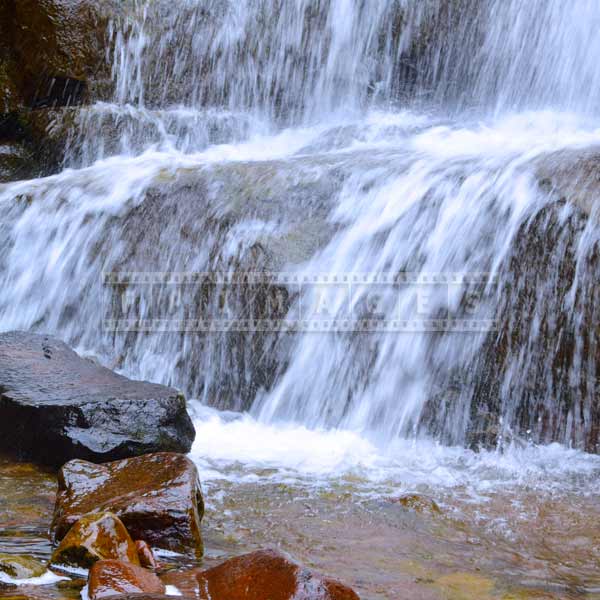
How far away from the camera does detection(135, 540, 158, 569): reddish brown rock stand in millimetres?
2670

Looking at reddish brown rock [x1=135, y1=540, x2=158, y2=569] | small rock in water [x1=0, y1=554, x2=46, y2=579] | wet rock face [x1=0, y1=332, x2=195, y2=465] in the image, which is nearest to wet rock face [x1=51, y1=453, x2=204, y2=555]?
reddish brown rock [x1=135, y1=540, x2=158, y2=569]

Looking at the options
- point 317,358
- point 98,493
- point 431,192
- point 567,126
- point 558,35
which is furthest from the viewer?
point 558,35

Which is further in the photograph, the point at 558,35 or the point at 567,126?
the point at 558,35

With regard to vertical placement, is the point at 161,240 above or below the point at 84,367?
above

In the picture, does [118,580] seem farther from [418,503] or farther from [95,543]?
[418,503]

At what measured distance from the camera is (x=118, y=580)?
237cm

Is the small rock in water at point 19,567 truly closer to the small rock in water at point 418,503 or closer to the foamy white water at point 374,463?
the foamy white water at point 374,463

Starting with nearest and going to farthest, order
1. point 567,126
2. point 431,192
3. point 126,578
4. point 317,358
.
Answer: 1. point 126,578
2. point 317,358
3. point 431,192
4. point 567,126

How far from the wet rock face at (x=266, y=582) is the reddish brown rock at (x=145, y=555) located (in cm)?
21

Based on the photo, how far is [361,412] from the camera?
16.3 feet

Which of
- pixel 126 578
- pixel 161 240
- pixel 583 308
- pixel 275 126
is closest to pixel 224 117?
pixel 275 126

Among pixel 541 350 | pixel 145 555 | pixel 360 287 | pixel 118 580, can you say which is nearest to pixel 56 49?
pixel 360 287

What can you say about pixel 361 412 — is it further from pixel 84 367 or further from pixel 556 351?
pixel 84 367

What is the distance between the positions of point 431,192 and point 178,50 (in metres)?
5.50
